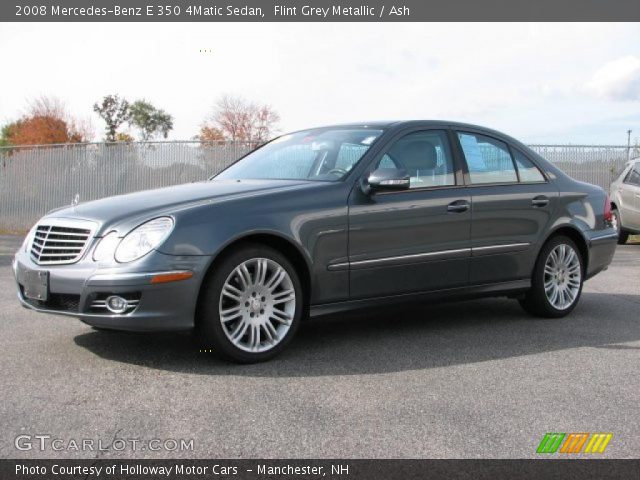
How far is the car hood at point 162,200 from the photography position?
5078mm

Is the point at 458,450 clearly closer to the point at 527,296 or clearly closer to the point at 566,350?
the point at 566,350

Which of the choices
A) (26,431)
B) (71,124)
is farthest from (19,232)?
(71,124)

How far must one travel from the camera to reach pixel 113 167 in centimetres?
2130

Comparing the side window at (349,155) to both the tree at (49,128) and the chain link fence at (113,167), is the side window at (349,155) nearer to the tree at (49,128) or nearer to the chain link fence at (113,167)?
the chain link fence at (113,167)

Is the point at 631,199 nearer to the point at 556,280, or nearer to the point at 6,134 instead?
the point at 556,280

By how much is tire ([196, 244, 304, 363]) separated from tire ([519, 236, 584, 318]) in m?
2.41

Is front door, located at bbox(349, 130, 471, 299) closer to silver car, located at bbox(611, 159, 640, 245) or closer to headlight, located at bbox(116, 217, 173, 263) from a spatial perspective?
headlight, located at bbox(116, 217, 173, 263)

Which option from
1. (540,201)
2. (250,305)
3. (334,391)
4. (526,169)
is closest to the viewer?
(334,391)

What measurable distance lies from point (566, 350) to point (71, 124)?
51.1 metres

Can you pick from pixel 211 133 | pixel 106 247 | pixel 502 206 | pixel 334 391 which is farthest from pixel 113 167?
pixel 211 133

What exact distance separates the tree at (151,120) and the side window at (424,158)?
7448 centimetres

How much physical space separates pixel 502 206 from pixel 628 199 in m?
9.56

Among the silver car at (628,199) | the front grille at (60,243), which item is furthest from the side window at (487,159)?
the silver car at (628,199)

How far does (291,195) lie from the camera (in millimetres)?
5422
